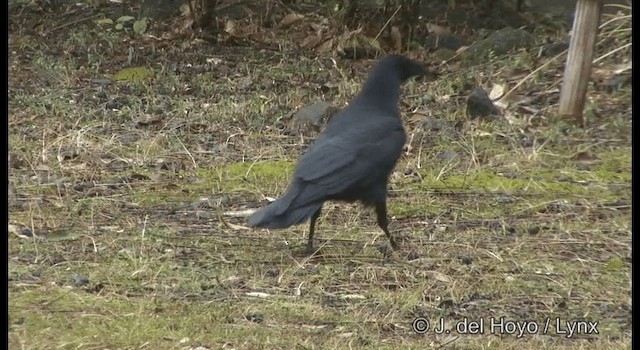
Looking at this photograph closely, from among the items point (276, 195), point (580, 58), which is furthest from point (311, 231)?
point (580, 58)

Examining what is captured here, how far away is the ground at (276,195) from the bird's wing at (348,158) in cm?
33

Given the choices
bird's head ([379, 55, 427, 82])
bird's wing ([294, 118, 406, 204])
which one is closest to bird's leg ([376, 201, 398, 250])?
bird's wing ([294, 118, 406, 204])

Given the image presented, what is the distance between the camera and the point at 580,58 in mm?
5918

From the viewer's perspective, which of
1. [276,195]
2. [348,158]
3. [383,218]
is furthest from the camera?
[276,195]

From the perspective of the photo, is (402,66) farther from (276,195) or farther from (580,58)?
(580,58)

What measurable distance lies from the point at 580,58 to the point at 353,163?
1.90 metres

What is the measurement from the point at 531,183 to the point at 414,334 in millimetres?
1722

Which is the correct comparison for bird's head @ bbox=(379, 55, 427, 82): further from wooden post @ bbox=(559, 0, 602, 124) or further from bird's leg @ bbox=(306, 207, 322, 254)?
wooden post @ bbox=(559, 0, 602, 124)

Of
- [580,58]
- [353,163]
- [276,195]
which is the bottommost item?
[276,195]

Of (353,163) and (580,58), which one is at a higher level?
(580,58)

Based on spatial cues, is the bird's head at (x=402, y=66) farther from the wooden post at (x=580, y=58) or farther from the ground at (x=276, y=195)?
the wooden post at (x=580, y=58)

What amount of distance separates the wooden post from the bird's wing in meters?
1.55

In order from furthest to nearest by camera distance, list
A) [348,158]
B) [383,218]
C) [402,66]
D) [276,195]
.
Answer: [276,195]
[402,66]
[383,218]
[348,158]
